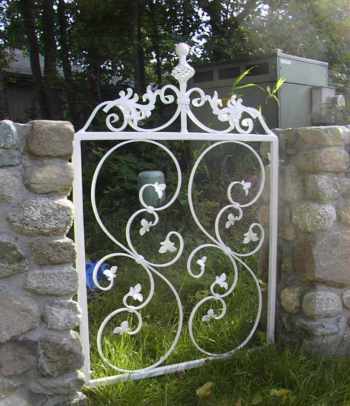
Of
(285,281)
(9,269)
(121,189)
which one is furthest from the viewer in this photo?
(121,189)

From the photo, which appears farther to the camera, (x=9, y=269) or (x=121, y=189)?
(x=121, y=189)

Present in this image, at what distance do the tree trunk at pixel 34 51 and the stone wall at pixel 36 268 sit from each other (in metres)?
3.32

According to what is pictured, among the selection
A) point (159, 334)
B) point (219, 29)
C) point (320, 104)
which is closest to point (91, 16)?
point (219, 29)

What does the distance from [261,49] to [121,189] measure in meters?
2.96

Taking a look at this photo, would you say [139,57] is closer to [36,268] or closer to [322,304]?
[322,304]

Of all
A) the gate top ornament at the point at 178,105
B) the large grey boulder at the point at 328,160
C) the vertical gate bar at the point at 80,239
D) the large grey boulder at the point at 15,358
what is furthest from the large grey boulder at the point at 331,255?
the large grey boulder at the point at 15,358

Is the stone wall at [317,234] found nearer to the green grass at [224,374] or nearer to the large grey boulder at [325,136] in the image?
the large grey boulder at [325,136]

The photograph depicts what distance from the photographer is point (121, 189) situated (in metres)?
3.89

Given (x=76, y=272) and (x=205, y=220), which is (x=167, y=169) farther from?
(x=76, y=272)

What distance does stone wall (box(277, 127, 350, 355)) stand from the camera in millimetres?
2033

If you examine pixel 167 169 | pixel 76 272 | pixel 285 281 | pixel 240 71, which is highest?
pixel 240 71

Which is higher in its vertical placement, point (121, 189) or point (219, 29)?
point (219, 29)

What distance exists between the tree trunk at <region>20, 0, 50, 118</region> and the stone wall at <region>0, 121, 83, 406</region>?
332 centimetres

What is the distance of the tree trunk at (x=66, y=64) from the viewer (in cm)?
473
